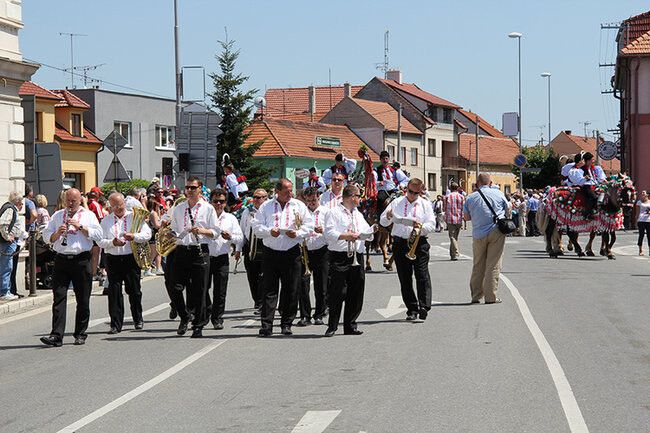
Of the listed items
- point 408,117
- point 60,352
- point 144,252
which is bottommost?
point 60,352

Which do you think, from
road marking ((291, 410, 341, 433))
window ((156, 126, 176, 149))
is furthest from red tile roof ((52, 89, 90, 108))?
road marking ((291, 410, 341, 433))

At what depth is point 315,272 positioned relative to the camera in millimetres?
12961

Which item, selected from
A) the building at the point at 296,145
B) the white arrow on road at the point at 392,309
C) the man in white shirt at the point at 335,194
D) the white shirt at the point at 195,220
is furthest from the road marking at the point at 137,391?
the building at the point at 296,145

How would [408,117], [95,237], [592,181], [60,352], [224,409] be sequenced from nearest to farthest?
[224,409], [60,352], [95,237], [592,181], [408,117]

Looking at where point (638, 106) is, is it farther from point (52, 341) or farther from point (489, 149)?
point (489, 149)

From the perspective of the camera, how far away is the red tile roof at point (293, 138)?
69.1 metres

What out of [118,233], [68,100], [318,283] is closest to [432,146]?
[68,100]

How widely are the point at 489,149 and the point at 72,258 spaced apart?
8852 centimetres

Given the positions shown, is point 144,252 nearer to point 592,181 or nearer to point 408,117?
point 592,181

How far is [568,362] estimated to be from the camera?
9281mm

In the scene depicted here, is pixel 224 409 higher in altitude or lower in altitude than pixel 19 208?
lower

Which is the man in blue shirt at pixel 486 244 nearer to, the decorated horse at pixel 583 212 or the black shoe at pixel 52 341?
the black shoe at pixel 52 341

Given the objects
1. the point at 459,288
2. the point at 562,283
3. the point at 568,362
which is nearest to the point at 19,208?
the point at 459,288

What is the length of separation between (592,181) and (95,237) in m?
14.9
